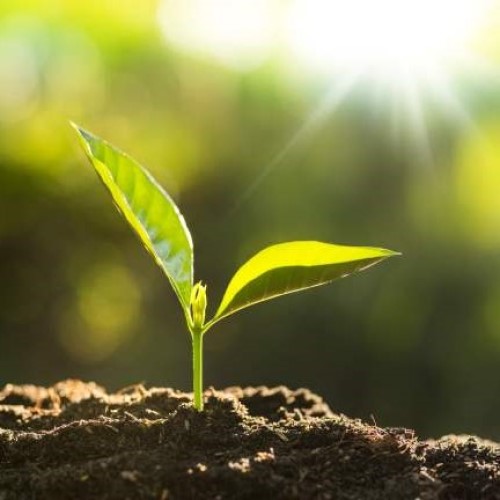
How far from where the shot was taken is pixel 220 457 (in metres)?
1.20

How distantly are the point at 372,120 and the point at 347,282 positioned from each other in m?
1.17

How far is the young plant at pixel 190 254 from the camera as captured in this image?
1.22 meters

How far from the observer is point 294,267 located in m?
1.23

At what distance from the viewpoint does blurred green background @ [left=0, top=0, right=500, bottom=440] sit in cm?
494

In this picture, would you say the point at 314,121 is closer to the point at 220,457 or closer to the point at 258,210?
the point at 258,210

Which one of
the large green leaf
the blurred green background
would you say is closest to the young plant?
the large green leaf

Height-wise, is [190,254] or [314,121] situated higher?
[314,121]

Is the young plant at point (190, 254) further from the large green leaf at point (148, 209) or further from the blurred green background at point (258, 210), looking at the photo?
the blurred green background at point (258, 210)

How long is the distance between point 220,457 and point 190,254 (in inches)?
12.1

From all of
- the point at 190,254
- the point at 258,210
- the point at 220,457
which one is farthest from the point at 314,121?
the point at 220,457

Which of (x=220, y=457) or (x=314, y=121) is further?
(x=314, y=121)

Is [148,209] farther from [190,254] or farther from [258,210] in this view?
[258,210]

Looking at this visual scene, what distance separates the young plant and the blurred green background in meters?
3.67

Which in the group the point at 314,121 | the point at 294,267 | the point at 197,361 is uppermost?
the point at 314,121
